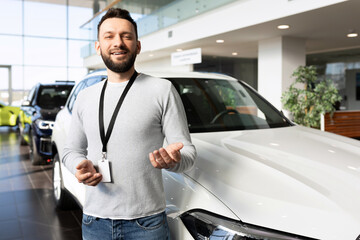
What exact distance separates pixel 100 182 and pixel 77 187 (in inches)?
61.4

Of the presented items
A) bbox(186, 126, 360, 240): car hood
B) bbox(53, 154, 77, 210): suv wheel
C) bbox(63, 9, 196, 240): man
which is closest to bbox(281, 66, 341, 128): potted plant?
bbox(53, 154, 77, 210): suv wheel

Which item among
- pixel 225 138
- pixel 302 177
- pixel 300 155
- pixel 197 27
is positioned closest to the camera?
pixel 302 177

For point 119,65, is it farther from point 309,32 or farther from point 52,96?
point 309,32

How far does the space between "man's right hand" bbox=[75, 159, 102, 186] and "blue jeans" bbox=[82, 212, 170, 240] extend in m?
0.18

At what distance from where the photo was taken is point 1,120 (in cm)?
1187

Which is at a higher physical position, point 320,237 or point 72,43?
point 72,43

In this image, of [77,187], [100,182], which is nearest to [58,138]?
[77,187]

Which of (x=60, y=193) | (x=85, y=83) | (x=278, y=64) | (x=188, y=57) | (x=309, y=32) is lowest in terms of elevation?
(x=60, y=193)

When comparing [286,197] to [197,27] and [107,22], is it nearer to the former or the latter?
[107,22]

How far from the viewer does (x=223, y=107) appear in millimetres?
2805

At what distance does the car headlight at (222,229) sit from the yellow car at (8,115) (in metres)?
A: 11.9

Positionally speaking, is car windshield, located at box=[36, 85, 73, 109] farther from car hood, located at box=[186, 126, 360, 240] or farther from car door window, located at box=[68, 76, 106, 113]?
car hood, located at box=[186, 126, 360, 240]

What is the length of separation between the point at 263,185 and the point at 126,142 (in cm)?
65

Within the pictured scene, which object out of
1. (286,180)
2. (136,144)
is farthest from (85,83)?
(286,180)
